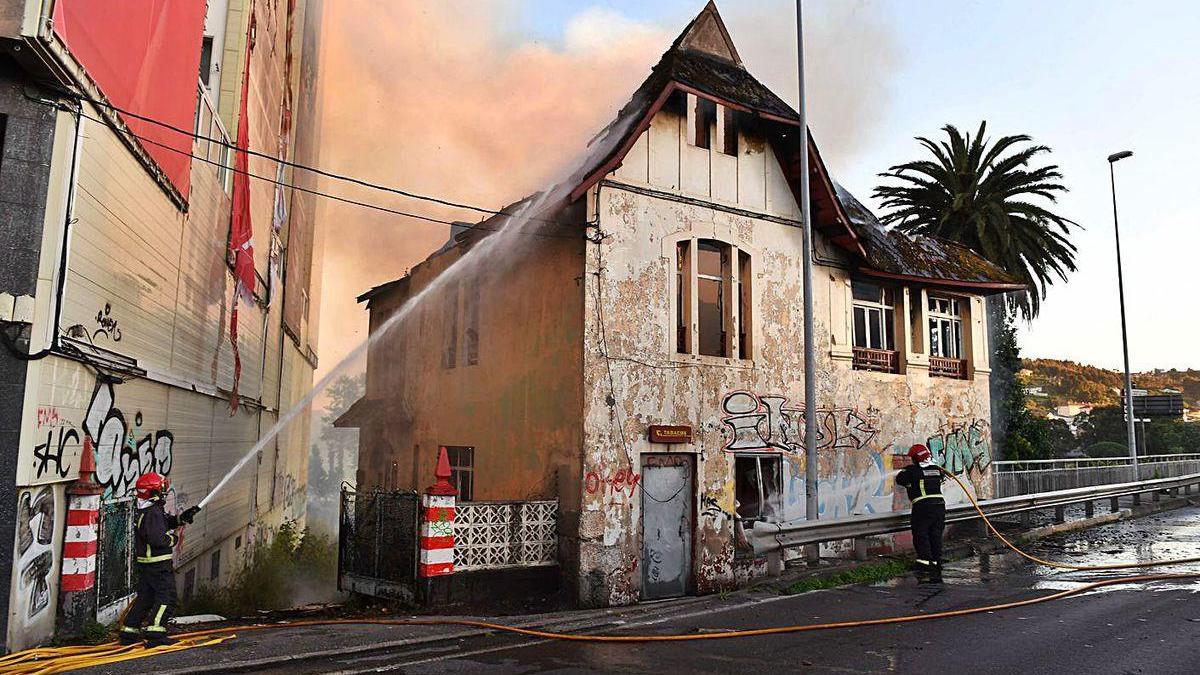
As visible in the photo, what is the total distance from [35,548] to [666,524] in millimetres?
8516

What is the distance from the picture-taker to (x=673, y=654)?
304 inches

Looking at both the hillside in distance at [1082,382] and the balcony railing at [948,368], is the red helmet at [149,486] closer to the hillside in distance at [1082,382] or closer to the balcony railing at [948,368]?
the balcony railing at [948,368]

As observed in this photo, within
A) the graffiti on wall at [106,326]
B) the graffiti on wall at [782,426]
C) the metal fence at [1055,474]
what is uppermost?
the graffiti on wall at [106,326]

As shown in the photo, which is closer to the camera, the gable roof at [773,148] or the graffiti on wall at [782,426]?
the gable roof at [773,148]

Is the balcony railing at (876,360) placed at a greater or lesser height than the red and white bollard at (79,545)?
greater

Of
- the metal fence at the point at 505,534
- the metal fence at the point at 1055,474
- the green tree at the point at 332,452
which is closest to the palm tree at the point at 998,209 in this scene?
the metal fence at the point at 1055,474

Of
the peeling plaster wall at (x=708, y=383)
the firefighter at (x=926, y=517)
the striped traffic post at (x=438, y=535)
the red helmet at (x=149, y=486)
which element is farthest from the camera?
the peeling plaster wall at (x=708, y=383)

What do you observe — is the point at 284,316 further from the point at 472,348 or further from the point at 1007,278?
the point at 1007,278

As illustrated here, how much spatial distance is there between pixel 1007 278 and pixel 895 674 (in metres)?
14.2

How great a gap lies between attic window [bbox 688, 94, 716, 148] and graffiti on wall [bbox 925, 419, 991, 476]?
27.0ft

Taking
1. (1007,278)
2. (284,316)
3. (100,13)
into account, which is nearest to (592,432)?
(100,13)

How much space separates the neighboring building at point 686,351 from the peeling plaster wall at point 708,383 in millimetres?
34

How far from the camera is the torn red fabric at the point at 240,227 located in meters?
16.0

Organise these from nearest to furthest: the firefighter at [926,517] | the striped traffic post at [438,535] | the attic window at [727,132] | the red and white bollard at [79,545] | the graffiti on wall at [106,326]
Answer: the red and white bollard at [79,545] → the graffiti on wall at [106,326] → the striped traffic post at [438,535] → the firefighter at [926,517] → the attic window at [727,132]
